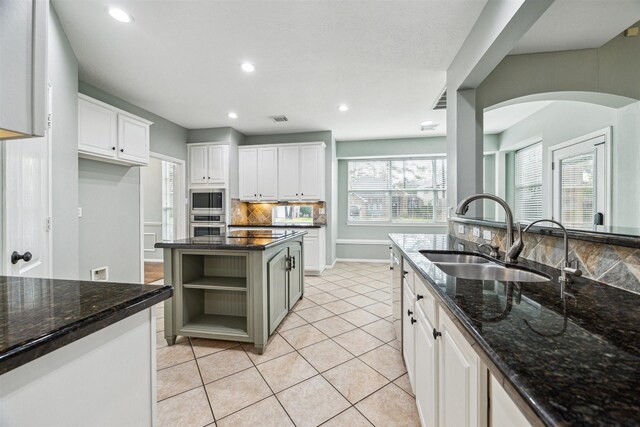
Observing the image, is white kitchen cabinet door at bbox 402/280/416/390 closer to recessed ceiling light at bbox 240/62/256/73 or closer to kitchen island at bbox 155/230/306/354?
kitchen island at bbox 155/230/306/354

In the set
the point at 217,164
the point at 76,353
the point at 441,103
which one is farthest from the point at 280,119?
the point at 76,353

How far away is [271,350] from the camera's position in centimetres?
228

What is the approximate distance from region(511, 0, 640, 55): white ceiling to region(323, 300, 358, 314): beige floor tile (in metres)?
3.20

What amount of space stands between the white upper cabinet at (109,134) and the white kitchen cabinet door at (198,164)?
1499mm

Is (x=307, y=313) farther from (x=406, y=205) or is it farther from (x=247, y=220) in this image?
(x=406, y=205)

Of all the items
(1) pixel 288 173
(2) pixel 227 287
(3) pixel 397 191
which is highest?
(1) pixel 288 173

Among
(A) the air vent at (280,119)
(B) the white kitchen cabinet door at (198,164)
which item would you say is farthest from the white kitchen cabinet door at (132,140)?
(A) the air vent at (280,119)

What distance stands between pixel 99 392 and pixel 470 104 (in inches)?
128

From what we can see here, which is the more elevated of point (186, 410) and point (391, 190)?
point (391, 190)

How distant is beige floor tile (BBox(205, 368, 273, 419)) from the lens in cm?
163

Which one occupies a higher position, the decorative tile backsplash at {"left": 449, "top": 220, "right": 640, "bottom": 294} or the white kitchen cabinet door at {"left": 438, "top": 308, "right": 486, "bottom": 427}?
the decorative tile backsplash at {"left": 449, "top": 220, "right": 640, "bottom": 294}

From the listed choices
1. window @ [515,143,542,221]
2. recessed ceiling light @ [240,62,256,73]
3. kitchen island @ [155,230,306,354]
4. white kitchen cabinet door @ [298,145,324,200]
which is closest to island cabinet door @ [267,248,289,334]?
kitchen island @ [155,230,306,354]

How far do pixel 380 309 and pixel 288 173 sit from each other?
122 inches

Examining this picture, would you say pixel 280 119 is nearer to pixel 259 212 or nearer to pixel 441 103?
pixel 259 212
